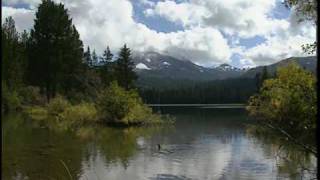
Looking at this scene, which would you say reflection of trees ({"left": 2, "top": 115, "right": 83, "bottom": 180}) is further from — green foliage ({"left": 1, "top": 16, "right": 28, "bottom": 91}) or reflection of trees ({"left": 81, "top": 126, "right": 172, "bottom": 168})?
green foliage ({"left": 1, "top": 16, "right": 28, "bottom": 91})

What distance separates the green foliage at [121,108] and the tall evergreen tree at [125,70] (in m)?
34.0

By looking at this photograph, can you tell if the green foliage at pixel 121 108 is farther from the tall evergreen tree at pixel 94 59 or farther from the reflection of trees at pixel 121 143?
the tall evergreen tree at pixel 94 59

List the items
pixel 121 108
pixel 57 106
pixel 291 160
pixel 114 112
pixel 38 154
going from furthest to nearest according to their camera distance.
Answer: pixel 57 106, pixel 114 112, pixel 121 108, pixel 291 160, pixel 38 154

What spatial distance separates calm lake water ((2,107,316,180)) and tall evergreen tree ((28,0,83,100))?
1042 inches

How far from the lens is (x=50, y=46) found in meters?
61.0

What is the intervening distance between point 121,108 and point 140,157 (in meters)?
19.9

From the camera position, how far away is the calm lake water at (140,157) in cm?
1831

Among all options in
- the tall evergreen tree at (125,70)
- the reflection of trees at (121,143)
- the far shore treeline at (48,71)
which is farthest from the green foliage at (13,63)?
the reflection of trees at (121,143)

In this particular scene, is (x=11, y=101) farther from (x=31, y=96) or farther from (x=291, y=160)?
(x=291, y=160)

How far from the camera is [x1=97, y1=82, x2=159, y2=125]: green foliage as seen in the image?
42.8 meters

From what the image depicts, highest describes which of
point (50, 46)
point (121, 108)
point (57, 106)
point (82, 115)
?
point (50, 46)

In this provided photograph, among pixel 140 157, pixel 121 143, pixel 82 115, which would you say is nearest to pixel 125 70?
pixel 82 115

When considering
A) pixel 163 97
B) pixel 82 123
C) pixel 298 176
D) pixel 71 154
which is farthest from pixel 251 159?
pixel 163 97

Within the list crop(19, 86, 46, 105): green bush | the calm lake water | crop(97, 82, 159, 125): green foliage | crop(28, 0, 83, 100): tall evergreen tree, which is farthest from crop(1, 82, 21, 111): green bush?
the calm lake water
